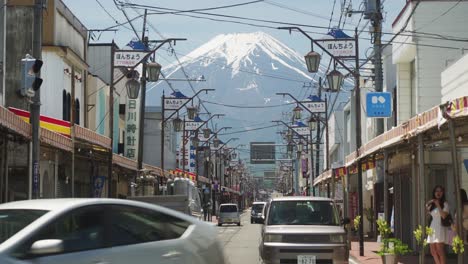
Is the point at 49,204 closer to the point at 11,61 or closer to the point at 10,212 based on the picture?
the point at 10,212

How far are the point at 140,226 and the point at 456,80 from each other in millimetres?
16445

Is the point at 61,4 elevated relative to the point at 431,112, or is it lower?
elevated

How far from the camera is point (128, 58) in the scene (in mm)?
28719

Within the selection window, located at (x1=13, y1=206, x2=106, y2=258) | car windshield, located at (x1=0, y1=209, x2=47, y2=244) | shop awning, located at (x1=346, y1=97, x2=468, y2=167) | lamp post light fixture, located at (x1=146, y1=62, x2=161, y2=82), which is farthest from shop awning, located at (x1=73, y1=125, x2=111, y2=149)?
car windshield, located at (x1=0, y1=209, x2=47, y2=244)

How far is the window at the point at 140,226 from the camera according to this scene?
7270 mm

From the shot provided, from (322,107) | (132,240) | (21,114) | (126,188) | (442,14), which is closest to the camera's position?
(132,240)

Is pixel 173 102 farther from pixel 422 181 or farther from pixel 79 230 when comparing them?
pixel 79 230

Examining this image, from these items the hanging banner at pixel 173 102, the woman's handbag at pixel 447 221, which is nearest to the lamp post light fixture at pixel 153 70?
the hanging banner at pixel 173 102

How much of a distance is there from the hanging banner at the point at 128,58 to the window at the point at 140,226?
2078 cm

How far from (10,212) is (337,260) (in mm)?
9519

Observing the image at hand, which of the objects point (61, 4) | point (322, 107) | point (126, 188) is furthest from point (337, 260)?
point (126, 188)

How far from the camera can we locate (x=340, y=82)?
30.2 metres

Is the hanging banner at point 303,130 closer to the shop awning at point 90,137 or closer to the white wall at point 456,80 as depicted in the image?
the white wall at point 456,80

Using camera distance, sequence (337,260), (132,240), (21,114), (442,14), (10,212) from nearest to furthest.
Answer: (10,212) → (132,240) → (337,260) → (21,114) → (442,14)
